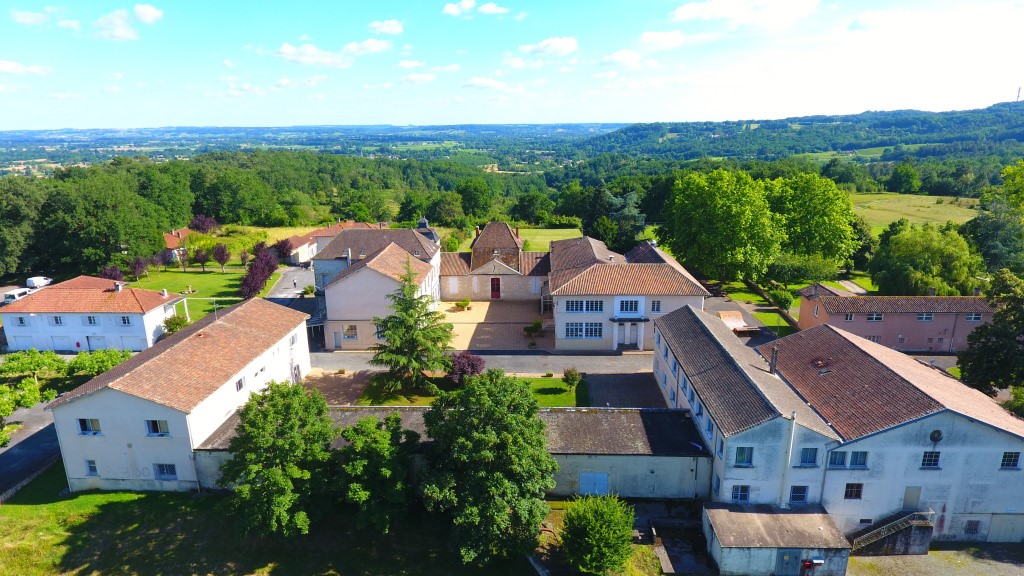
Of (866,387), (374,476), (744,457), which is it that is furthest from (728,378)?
(374,476)

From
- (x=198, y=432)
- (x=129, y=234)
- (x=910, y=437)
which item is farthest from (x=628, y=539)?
(x=129, y=234)

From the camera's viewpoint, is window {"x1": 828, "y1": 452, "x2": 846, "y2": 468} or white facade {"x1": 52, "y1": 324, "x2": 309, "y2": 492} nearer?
window {"x1": 828, "y1": 452, "x2": 846, "y2": 468}

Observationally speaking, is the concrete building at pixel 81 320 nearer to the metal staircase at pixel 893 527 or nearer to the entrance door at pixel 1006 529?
the metal staircase at pixel 893 527

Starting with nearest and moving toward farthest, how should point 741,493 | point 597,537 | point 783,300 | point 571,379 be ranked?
point 597,537, point 741,493, point 571,379, point 783,300

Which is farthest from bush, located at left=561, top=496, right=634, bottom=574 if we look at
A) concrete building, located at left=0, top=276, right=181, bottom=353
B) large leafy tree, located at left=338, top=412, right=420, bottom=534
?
concrete building, located at left=0, top=276, right=181, bottom=353

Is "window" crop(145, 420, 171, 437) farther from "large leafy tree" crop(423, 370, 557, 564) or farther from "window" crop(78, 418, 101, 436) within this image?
"large leafy tree" crop(423, 370, 557, 564)

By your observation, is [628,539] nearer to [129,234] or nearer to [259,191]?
[129,234]

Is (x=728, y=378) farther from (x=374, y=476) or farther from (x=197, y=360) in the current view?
(x=197, y=360)
